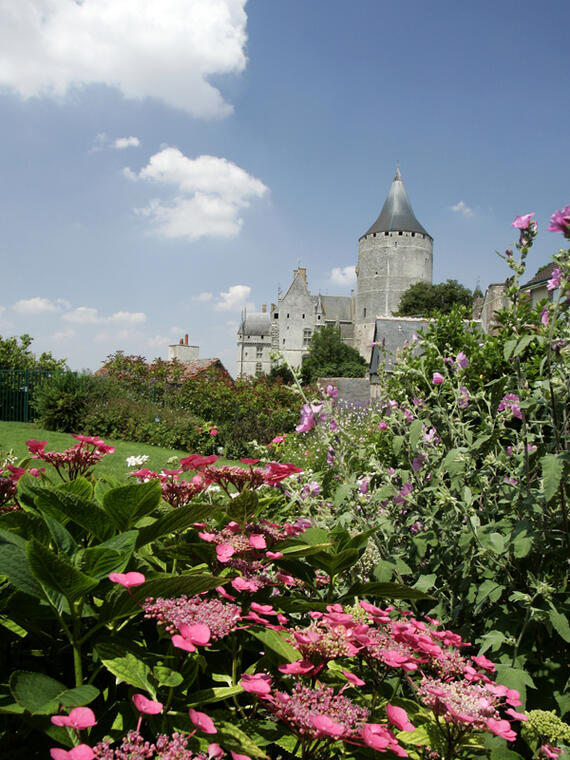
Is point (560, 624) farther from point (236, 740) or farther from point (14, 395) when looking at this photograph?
point (14, 395)

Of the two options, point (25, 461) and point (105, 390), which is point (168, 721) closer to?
point (25, 461)

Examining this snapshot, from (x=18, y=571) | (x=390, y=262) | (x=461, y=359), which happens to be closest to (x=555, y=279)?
(x=461, y=359)

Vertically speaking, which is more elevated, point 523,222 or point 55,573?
point 523,222

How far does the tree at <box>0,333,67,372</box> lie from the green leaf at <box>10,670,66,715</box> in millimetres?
21173

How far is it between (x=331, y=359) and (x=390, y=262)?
19659 millimetres

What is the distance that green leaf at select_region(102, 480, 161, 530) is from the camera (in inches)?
45.0

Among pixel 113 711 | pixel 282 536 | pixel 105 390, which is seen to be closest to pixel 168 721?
pixel 113 711

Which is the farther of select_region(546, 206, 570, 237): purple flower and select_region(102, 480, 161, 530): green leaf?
select_region(546, 206, 570, 237): purple flower

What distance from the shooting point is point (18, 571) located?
958 millimetres

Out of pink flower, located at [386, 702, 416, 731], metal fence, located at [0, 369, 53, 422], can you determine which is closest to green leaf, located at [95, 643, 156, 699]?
pink flower, located at [386, 702, 416, 731]

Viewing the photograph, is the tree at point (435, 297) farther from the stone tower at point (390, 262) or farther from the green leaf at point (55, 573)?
the green leaf at point (55, 573)

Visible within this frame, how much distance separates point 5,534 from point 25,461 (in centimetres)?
107

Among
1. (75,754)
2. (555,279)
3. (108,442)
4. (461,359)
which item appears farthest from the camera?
(108,442)

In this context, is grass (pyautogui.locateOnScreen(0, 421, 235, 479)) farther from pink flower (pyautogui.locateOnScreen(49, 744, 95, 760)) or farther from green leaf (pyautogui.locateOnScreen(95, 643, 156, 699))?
pink flower (pyautogui.locateOnScreen(49, 744, 95, 760))
